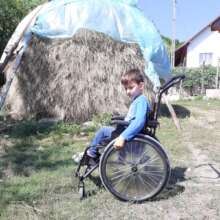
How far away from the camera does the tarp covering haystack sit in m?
10.1

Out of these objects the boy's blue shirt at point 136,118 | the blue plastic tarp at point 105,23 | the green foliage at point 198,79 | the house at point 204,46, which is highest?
the blue plastic tarp at point 105,23

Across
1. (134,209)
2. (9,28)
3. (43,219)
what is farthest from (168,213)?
(9,28)

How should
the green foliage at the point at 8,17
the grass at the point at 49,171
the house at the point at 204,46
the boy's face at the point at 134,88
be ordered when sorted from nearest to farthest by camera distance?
the grass at the point at 49,171, the boy's face at the point at 134,88, the green foliage at the point at 8,17, the house at the point at 204,46

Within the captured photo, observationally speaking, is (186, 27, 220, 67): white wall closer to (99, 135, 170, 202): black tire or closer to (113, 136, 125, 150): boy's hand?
(99, 135, 170, 202): black tire

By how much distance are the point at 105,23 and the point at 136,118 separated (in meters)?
6.24

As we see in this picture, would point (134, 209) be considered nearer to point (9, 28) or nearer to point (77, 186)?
point (77, 186)

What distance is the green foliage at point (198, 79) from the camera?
24.0 metres

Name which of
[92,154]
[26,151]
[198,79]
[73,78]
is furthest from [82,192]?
[198,79]

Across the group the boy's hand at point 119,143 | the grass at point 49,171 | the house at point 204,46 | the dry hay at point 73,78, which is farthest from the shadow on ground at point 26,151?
the house at point 204,46

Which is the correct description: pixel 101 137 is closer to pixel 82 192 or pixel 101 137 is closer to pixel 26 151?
pixel 82 192

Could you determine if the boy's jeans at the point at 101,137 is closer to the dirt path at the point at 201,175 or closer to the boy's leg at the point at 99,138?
the boy's leg at the point at 99,138

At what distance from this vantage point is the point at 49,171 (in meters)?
5.92

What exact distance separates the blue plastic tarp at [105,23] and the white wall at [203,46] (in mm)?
22634

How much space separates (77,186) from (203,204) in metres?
1.42
